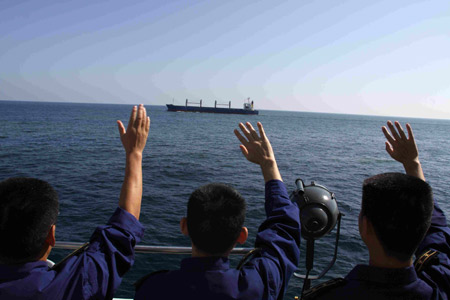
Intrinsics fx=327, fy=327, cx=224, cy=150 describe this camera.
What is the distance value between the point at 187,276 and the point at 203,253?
14 centimetres

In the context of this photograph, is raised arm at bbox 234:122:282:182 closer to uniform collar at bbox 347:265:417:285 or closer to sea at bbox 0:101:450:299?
uniform collar at bbox 347:265:417:285

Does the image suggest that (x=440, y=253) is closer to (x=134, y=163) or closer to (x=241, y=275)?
(x=241, y=275)

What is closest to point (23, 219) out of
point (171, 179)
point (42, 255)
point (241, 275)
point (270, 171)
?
point (42, 255)

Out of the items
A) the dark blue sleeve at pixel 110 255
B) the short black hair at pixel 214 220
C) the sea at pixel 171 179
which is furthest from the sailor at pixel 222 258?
the sea at pixel 171 179

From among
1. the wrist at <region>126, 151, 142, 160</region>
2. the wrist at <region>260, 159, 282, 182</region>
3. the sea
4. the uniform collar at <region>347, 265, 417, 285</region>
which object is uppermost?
the wrist at <region>126, 151, 142, 160</region>

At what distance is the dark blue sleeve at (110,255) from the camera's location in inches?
59.4

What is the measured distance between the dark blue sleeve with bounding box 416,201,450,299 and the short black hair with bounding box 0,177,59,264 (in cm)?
182

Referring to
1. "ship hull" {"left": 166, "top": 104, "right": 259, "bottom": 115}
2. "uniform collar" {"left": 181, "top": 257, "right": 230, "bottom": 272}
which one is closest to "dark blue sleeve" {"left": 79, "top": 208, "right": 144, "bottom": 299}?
"uniform collar" {"left": 181, "top": 257, "right": 230, "bottom": 272}

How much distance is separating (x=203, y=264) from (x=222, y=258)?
0.34 ft

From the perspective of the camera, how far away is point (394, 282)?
1439 millimetres

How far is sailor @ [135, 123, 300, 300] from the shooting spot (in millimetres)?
1477

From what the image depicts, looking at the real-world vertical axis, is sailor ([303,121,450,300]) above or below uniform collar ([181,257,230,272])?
above

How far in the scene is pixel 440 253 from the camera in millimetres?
1769

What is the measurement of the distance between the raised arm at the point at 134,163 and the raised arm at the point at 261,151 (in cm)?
74
